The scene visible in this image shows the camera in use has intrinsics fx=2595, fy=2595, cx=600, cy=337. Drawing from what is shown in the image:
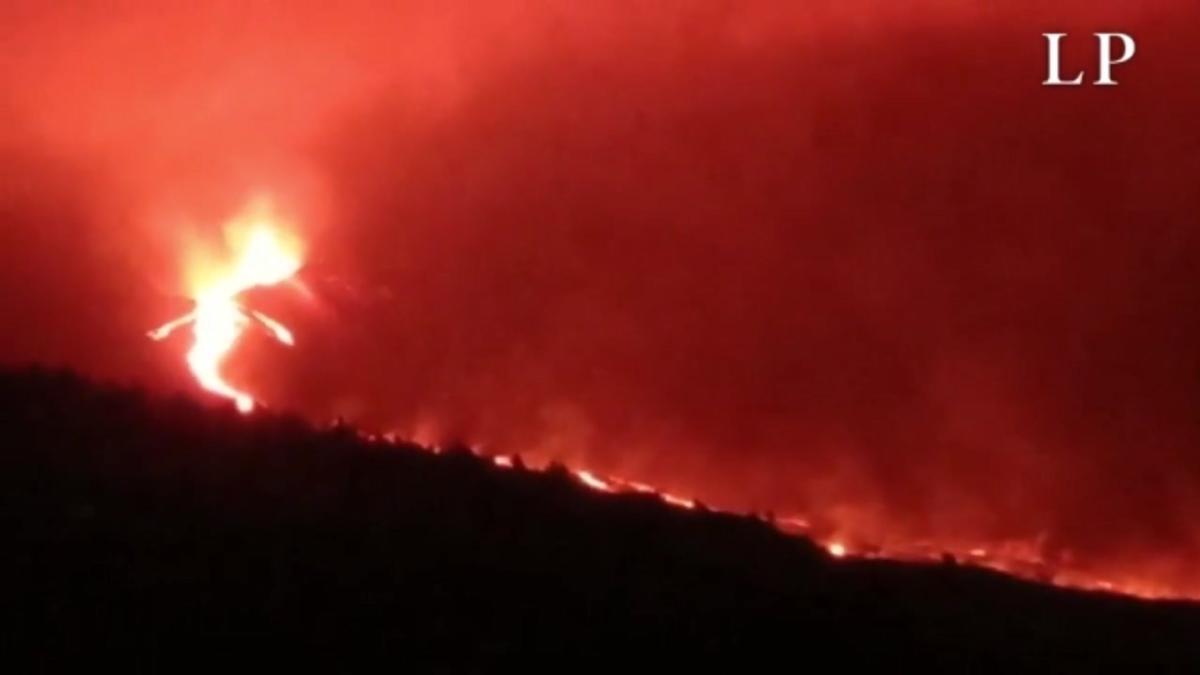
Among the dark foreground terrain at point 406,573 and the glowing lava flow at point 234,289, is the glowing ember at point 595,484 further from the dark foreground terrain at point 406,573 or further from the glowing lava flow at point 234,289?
the glowing lava flow at point 234,289

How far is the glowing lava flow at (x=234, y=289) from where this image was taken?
601 inches

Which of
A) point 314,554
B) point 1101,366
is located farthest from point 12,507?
point 1101,366

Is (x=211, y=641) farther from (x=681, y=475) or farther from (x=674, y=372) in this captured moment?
(x=674, y=372)

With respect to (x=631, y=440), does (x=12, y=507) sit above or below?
below

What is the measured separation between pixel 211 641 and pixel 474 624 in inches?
40.3

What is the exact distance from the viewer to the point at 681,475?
620 inches

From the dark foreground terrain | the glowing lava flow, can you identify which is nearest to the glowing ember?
the dark foreground terrain
